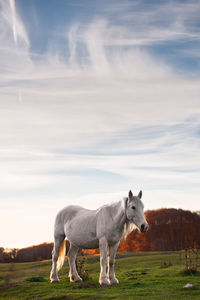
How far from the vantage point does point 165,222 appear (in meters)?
60.2

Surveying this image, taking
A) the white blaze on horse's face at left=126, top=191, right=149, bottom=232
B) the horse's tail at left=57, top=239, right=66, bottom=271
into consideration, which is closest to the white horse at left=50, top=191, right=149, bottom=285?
the white blaze on horse's face at left=126, top=191, right=149, bottom=232

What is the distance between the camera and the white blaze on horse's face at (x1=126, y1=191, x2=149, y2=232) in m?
11.4

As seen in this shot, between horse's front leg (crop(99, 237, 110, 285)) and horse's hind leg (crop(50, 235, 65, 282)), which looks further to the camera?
horse's hind leg (crop(50, 235, 65, 282))

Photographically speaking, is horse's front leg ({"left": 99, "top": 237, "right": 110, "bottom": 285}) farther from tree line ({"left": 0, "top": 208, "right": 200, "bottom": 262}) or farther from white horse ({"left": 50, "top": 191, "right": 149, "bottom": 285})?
tree line ({"left": 0, "top": 208, "right": 200, "bottom": 262})

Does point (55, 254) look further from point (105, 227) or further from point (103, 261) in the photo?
point (105, 227)

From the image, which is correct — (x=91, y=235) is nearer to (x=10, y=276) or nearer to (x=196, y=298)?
(x=196, y=298)

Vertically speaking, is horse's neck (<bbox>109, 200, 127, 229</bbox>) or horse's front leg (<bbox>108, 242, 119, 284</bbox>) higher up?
horse's neck (<bbox>109, 200, 127, 229</bbox>)

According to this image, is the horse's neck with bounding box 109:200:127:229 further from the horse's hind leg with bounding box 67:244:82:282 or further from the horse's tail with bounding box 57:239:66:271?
the horse's tail with bounding box 57:239:66:271

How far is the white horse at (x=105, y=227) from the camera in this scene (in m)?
11.7

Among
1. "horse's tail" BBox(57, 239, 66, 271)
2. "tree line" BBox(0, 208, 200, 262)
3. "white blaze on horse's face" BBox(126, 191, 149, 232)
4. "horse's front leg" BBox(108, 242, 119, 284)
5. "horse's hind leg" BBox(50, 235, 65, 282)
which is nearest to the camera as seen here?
"white blaze on horse's face" BBox(126, 191, 149, 232)

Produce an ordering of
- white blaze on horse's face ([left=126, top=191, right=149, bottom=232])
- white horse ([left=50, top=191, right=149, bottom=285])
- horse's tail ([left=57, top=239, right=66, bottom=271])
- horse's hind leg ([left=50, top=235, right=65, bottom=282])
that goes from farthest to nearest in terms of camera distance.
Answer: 1. horse's tail ([left=57, top=239, right=66, bottom=271])
2. horse's hind leg ([left=50, top=235, right=65, bottom=282])
3. white horse ([left=50, top=191, right=149, bottom=285])
4. white blaze on horse's face ([left=126, top=191, right=149, bottom=232])

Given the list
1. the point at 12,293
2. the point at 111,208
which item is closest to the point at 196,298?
the point at 111,208

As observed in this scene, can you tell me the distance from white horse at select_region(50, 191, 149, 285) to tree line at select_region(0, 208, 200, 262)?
144 feet

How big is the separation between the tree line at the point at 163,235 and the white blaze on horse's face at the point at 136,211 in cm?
4701
